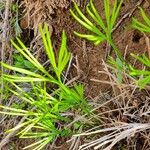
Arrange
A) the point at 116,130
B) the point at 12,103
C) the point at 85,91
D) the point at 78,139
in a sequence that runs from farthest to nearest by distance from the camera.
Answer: the point at 12,103 → the point at 85,91 → the point at 78,139 → the point at 116,130

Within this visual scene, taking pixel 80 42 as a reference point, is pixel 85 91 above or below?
below

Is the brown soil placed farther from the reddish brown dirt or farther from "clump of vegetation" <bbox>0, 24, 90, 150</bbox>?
"clump of vegetation" <bbox>0, 24, 90, 150</bbox>

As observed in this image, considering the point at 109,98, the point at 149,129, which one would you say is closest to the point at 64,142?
the point at 109,98

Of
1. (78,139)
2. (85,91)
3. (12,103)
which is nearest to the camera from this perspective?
(78,139)

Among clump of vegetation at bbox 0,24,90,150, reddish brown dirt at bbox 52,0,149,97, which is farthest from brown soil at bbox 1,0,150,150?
clump of vegetation at bbox 0,24,90,150

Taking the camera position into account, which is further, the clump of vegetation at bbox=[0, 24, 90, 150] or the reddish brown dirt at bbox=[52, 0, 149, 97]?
the reddish brown dirt at bbox=[52, 0, 149, 97]

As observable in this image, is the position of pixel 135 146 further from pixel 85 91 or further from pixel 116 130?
pixel 85 91

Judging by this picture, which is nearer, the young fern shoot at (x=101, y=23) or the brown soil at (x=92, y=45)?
the young fern shoot at (x=101, y=23)

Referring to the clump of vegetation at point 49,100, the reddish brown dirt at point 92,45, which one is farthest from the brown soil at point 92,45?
the clump of vegetation at point 49,100

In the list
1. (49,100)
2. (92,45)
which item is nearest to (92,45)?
(92,45)

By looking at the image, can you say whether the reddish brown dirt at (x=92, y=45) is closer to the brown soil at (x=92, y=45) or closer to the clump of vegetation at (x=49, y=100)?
the brown soil at (x=92, y=45)

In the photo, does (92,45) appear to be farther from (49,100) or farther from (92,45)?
(49,100)
